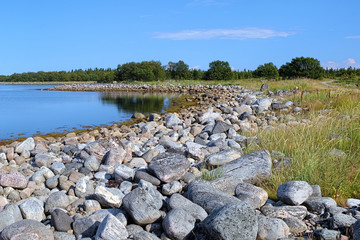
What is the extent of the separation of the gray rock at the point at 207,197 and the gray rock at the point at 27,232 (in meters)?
1.39

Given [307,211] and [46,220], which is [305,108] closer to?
[307,211]

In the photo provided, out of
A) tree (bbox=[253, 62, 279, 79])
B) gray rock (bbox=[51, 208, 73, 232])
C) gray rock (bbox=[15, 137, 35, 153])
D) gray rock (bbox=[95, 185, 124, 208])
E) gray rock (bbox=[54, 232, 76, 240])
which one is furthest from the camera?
tree (bbox=[253, 62, 279, 79])

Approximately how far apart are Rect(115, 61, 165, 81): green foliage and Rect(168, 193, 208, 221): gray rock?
48207mm

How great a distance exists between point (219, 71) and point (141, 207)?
53.2m

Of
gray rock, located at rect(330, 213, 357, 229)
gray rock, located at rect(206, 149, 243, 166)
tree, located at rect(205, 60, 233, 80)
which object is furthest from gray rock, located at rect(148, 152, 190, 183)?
tree, located at rect(205, 60, 233, 80)

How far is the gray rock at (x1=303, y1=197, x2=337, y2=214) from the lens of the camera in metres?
3.01

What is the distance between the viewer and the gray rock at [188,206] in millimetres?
2836

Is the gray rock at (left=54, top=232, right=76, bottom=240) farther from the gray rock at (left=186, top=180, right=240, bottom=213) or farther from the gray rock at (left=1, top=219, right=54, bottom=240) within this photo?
the gray rock at (left=186, top=180, right=240, bottom=213)

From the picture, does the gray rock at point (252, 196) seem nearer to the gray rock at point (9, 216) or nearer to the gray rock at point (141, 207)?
the gray rock at point (141, 207)

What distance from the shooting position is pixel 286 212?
297 centimetres

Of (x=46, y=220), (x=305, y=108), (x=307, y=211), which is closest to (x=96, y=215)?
(x=46, y=220)

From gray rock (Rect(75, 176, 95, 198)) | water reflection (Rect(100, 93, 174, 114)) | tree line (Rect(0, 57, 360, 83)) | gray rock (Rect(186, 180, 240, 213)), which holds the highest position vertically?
tree line (Rect(0, 57, 360, 83))

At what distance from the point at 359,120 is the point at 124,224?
5185mm

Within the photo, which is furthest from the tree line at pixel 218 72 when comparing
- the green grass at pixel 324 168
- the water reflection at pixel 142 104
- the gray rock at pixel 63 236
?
the gray rock at pixel 63 236
